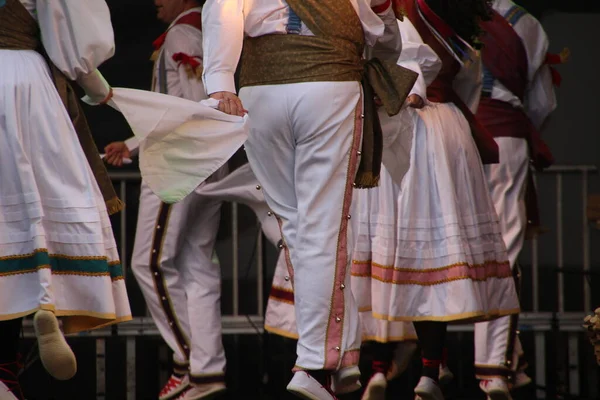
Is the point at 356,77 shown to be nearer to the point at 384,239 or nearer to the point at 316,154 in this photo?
the point at 316,154

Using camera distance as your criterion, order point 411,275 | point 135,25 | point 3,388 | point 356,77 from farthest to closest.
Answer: point 135,25
point 411,275
point 356,77
point 3,388

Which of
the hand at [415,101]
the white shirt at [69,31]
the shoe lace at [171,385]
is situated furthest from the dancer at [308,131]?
the shoe lace at [171,385]

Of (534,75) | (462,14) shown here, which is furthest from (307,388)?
(534,75)

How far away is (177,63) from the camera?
5.87 m

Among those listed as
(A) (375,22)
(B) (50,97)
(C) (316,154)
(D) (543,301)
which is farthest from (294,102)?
(D) (543,301)

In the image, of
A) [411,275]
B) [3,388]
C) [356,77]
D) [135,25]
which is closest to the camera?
[3,388]

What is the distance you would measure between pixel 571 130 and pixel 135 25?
9.01 feet

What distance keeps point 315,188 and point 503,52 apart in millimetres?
2492

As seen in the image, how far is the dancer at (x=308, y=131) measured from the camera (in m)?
4.16

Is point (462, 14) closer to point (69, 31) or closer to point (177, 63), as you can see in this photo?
point (177, 63)

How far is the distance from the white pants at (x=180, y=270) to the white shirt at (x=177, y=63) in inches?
14.4

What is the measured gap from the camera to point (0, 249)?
3.99 m

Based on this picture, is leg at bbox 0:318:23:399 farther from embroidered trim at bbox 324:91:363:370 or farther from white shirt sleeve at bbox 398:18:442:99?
white shirt sleeve at bbox 398:18:442:99

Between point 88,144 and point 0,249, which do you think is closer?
point 0,249
